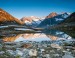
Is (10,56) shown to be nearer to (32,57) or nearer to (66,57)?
(32,57)

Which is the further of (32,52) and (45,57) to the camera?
(32,52)

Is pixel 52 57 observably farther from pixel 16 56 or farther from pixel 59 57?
pixel 16 56

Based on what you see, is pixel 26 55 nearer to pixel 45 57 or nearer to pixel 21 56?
pixel 21 56

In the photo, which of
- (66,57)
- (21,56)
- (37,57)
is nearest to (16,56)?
(21,56)

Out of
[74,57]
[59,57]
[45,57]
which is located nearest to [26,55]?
[45,57]

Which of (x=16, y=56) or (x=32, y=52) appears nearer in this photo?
(x=16, y=56)

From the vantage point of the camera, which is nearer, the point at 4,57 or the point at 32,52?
the point at 4,57

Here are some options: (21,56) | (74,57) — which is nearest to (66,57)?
(74,57)
